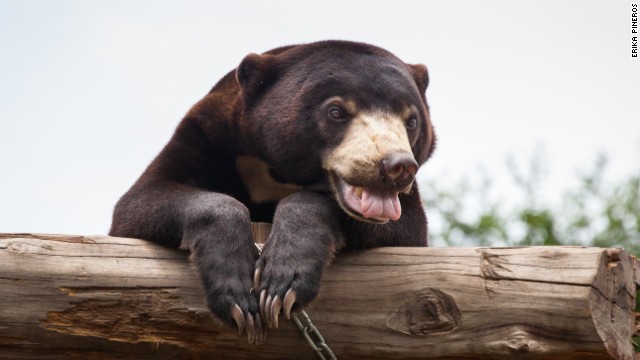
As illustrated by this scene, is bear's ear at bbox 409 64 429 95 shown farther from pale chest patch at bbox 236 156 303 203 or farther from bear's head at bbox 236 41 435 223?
pale chest patch at bbox 236 156 303 203

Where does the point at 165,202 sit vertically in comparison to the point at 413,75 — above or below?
below

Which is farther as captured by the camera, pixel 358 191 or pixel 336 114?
pixel 336 114

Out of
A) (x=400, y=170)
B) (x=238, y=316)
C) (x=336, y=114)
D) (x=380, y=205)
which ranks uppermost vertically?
(x=336, y=114)

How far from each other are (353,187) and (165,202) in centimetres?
104

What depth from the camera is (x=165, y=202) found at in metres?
5.04

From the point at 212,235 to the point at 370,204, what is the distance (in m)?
0.83

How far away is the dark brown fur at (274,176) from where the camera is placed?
4191 millimetres

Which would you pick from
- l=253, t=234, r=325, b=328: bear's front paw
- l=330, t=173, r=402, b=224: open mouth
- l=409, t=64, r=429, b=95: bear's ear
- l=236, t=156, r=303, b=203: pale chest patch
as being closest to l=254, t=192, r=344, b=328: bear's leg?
l=253, t=234, r=325, b=328: bear's front paw

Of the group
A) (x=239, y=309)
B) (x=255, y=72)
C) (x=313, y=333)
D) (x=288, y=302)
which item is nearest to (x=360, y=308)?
(x=313, y=333)

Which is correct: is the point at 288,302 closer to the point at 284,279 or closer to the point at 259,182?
the point at 284,279

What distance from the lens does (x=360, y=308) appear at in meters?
4.20

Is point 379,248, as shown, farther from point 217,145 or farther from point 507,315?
point 217,145

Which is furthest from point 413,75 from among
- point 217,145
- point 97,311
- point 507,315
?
point 97,311

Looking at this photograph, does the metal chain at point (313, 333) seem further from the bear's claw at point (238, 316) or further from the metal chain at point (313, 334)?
the bear's claw at point (238, 316)
